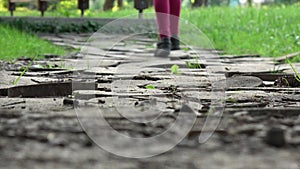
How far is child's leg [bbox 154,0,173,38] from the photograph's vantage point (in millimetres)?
5786

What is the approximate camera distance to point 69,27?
10703 millimetres

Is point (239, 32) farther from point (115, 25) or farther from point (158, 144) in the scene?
point (158, 144)

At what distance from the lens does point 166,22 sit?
5.83m

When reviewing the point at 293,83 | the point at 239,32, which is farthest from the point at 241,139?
the point at 239,32

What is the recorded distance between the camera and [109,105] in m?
2.43

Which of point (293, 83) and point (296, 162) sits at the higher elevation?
point (296, 162)

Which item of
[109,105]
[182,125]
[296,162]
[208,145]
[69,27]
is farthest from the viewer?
[69,27]

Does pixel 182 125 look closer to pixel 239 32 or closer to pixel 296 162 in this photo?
pixel 296 162

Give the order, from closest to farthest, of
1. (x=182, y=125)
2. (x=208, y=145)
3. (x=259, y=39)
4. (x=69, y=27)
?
(x=208, y=145) < (x=182, y=125) < (x=259, y=39) < (x=69, y=27)

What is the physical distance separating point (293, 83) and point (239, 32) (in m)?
5.75

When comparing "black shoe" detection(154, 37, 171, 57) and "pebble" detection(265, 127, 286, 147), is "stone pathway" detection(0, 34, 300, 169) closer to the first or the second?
"pebble" detection(265, 127, 286, 147)

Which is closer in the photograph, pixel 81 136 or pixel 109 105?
pixel 81 136

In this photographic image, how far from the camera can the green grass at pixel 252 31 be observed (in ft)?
22.6

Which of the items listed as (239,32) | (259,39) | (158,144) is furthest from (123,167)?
(239,32)
